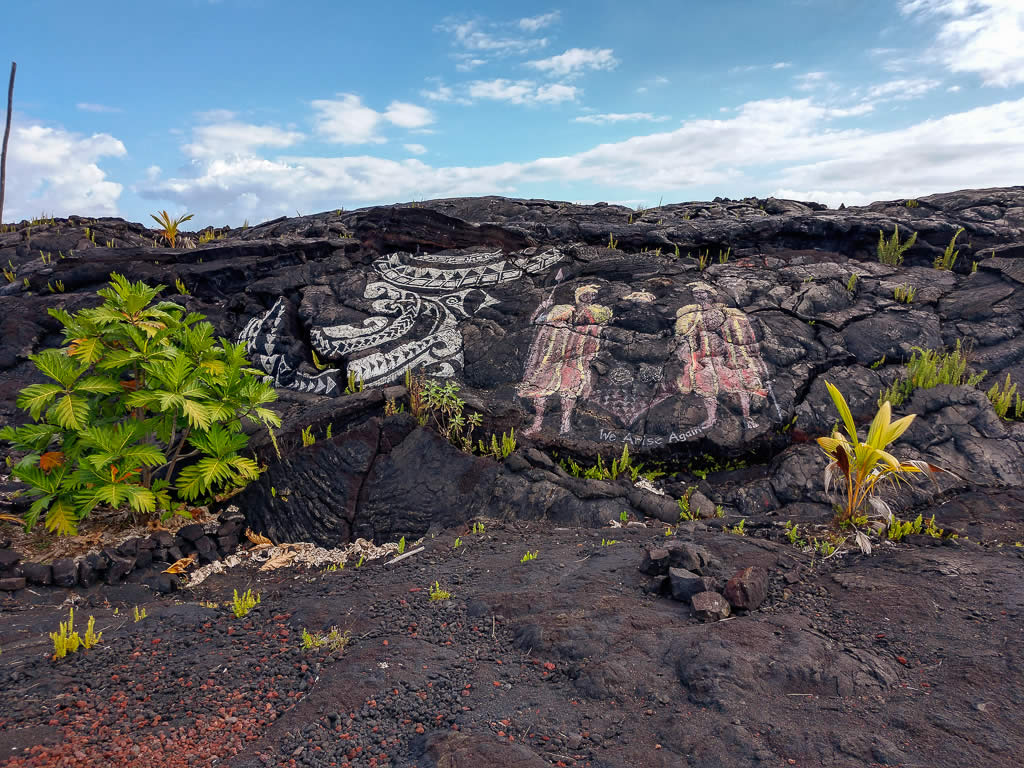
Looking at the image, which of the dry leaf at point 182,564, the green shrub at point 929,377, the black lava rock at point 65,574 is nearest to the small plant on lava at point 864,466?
the green shrub at point 929,377

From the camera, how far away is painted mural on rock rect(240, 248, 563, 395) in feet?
26.1

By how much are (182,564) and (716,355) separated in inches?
242

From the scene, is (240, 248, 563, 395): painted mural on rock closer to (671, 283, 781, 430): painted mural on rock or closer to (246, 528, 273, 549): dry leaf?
(246, 528, 273, 549): dry leaf

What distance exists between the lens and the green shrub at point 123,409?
198 inches

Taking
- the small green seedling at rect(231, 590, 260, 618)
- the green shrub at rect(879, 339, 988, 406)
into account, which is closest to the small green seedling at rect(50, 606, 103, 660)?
the small green seedling at rect(231, 590, 260, 618)

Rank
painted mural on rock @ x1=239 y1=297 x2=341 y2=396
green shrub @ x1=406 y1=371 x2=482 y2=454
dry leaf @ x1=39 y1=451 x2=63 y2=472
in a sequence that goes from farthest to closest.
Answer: painted mural on rock @ x1=239 y1=297 x2=341 y2=396 → green shrub @ x1=406 y1=371 x2=482 y2=454 → dry leaf @ x1=39 y1=451 x2=63 y2=472

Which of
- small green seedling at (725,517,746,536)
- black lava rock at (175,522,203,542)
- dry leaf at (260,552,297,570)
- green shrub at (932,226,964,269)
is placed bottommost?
dry leaf at (260,552,297,570)

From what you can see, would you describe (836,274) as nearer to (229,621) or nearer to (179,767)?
(229,621)

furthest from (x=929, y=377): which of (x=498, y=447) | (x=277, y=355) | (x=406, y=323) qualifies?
(x=277, y=355)

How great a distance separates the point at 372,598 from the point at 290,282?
6385mm

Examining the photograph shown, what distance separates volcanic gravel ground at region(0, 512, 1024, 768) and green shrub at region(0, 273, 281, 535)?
40.6 inches

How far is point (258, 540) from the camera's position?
5848mm

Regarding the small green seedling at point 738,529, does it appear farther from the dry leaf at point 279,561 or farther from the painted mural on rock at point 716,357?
the dry leaf at point 279,561

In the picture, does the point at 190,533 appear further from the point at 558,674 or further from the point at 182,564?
the point at 558,674
